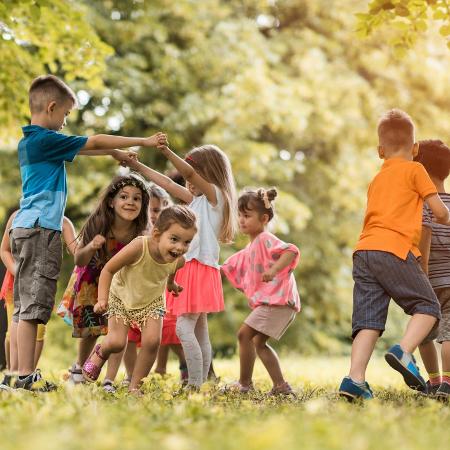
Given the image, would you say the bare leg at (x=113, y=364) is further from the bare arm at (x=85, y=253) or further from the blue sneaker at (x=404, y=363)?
the blue sneaker at (x=404, y=363)

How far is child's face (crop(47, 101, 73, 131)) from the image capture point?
5.36m

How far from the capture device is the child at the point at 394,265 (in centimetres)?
488

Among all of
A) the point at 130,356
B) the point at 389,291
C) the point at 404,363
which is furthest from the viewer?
the point at 130,356

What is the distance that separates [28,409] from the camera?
3584mm

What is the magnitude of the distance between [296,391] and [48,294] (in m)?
2.17

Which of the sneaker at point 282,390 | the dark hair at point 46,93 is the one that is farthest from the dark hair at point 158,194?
the sneaker at point 282,390

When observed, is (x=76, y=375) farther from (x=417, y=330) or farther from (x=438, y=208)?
(x=438, y=208)

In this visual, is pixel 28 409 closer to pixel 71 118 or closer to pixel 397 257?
pixel 397 257

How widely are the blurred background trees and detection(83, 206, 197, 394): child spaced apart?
6209 millimetres

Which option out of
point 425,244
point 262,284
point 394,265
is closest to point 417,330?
point 394,265

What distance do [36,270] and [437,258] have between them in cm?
298

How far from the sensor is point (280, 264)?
234 inches

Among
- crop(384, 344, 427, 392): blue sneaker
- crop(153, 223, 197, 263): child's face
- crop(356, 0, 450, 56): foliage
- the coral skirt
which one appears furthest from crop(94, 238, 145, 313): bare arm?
crop(356, 0, 450, 56): foliage

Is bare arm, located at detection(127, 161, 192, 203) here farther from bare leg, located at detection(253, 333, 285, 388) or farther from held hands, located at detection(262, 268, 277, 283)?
bare leg, located at detection(253, 333, 285, 388)
